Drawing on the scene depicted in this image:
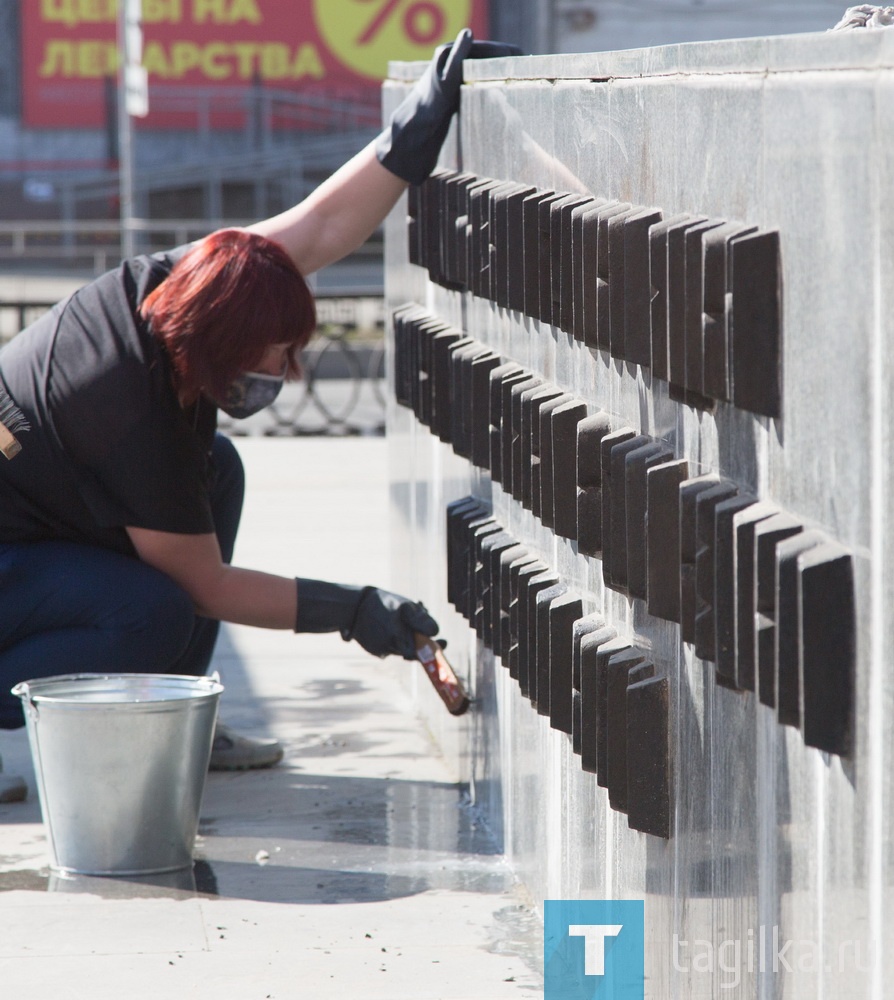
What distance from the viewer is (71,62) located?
25.5 m

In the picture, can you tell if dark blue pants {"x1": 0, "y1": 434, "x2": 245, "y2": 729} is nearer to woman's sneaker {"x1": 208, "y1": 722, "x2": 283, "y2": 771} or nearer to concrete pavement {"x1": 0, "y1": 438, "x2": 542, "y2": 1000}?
concrete pavement {"x1": 0, "y1": 438, "x2": 542, "y2": 1000}

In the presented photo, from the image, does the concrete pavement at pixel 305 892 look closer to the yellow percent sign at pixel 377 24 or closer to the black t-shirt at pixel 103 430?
the black t-shirt at pixel 103 430

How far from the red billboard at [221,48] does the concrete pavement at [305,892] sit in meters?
21.8

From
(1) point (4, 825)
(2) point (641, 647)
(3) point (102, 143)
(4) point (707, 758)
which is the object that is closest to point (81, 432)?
(1) point (4, 825)

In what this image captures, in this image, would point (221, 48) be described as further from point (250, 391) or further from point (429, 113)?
point (250, 391)

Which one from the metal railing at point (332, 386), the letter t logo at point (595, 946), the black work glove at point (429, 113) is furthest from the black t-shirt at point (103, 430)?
the metal railing at point (332, 386)

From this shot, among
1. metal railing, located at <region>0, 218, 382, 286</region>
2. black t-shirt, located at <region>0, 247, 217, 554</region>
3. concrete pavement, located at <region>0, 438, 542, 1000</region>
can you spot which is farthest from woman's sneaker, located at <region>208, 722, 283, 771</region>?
metal railing, located at <region>0, 218, 382, 286</region>

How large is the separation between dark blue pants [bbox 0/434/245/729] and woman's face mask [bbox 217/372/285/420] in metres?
0.41

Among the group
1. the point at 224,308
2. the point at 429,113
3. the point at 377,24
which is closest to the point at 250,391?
the point at 224,308

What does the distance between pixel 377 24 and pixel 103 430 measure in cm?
2352

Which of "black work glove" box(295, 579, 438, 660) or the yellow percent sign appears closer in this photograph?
"black work glove" box(295, 579, 438, 660)

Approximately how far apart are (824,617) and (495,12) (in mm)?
25585

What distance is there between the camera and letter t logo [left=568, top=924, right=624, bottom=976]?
283 cm

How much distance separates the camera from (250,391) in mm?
3727
